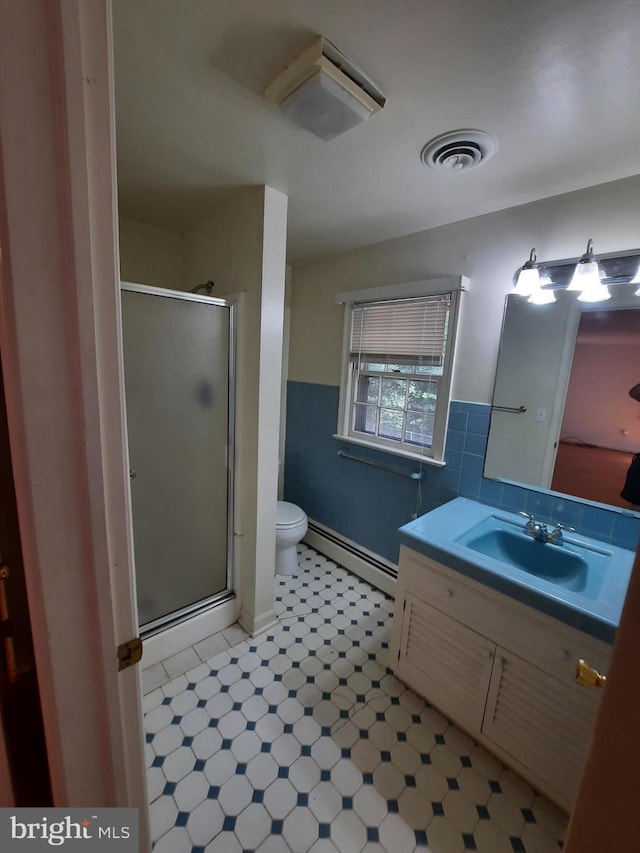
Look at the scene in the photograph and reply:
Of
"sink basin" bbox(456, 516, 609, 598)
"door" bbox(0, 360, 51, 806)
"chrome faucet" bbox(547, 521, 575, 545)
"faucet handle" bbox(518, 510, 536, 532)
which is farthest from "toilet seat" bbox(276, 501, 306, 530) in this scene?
"door" bbox(0, 360, 51, 806)

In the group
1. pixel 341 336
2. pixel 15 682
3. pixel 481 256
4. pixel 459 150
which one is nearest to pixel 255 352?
pixel 341 336

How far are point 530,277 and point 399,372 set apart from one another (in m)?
0.84

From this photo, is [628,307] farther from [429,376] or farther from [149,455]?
[149,455]

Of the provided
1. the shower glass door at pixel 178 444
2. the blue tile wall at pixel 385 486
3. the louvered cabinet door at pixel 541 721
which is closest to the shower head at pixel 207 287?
the shower glass door at pixel 178 444

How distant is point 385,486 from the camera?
2.24m

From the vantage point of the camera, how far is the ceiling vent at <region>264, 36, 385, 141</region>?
0.88 metres

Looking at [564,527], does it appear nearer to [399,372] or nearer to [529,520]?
[529,520]

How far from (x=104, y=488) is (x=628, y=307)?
6.13 ft

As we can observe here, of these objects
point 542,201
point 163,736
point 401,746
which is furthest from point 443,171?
point 163,736

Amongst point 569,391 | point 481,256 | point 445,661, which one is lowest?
point 445,661

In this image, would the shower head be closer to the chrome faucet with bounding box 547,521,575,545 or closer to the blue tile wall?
the blue tile wall

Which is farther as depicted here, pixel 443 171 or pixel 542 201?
pixel 542 201

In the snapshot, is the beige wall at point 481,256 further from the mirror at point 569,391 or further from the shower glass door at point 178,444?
the shower glass door at point 178,444

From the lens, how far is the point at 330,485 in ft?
8.57
